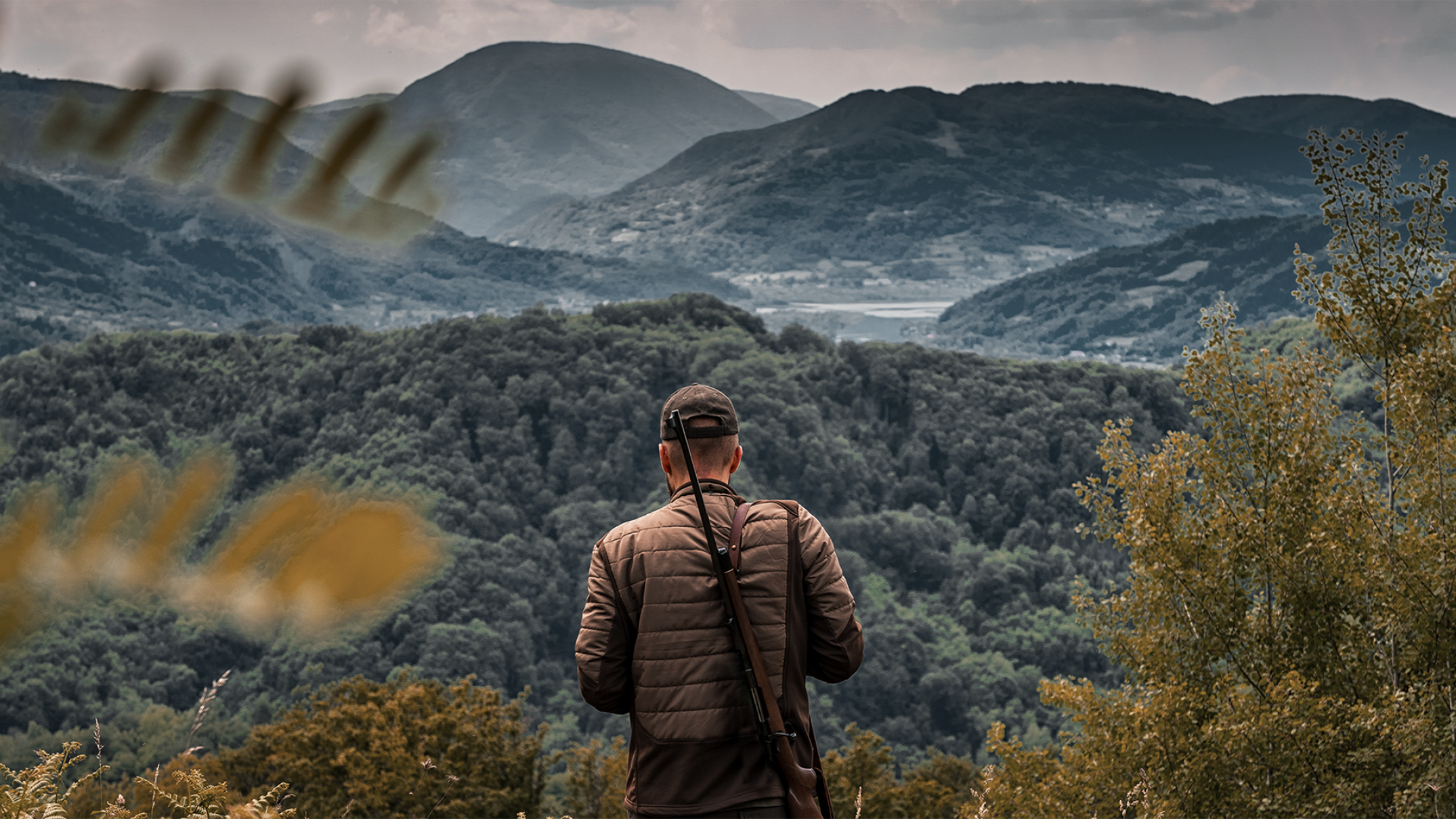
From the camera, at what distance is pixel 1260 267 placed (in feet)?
479

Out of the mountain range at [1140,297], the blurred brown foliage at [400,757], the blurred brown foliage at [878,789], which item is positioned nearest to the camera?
the blurred brown foliage at [400,757]

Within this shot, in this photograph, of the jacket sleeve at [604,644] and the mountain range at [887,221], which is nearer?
the jacket sleeve at [604,644]

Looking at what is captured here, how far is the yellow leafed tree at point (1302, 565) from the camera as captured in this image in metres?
11.5

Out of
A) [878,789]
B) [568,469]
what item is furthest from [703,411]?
[568,469]

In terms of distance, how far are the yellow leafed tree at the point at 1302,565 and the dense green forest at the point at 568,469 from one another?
43221mm

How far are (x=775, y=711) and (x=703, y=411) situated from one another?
85cm

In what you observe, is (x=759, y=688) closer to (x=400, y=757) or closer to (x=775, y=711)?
(x=775, y=711)

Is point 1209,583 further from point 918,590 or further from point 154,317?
point 154,317

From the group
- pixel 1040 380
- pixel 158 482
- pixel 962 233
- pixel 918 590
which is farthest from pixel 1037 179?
pixel 158 482

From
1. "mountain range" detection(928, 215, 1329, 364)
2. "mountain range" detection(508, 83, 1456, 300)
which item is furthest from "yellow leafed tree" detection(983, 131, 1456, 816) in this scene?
"mountain range" detection(508, 83, 1456, 300)

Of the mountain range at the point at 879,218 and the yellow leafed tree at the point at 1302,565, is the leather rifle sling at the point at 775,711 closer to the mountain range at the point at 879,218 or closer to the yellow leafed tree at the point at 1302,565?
the yellow leafed tree at the point at 1302,565

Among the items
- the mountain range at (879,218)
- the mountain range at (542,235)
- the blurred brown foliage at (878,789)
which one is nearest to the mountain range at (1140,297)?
the mountain range at (542,235)

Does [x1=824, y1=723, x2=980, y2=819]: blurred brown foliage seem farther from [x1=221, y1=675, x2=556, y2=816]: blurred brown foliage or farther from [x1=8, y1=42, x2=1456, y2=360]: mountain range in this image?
[x1=8, y1=42, x2=1456, y2=360]: mountain range

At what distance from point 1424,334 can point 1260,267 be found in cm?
14715
